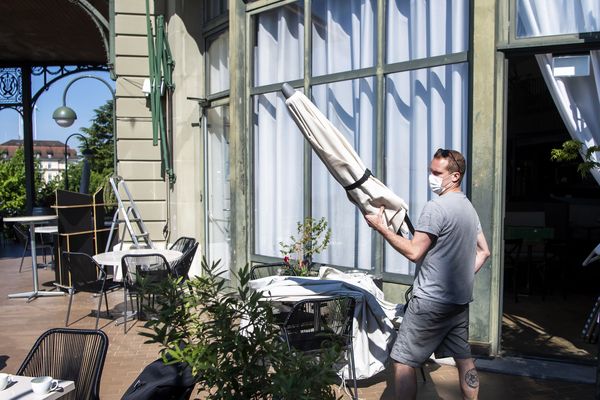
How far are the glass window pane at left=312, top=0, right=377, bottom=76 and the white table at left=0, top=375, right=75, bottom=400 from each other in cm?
417

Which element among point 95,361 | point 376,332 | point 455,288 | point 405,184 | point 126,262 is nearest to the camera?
point 95,361

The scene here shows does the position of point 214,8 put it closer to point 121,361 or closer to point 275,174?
point 275,174

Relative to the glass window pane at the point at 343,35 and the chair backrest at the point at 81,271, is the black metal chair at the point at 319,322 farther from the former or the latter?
the chair backrest at the point at 81,271

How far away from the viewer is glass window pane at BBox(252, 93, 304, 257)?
6.64 metres

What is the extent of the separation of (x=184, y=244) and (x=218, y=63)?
2.61m

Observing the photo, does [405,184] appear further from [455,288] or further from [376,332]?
[455,288]

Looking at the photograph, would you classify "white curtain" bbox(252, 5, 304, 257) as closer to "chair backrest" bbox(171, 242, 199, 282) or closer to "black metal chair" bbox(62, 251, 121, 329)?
"chair backrest" bbox(171, 242, 199, 282)

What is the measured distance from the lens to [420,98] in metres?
5.48

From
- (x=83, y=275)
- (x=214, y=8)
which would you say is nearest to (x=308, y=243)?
(x=83, y=275)

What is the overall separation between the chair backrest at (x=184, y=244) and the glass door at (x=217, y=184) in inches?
21.0

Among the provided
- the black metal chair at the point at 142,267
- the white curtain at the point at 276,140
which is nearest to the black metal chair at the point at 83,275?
the black metal chair at the point at 142,267

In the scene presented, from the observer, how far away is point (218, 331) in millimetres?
2316

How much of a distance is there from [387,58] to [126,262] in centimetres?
355

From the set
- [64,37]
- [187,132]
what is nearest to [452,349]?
[187,132]
